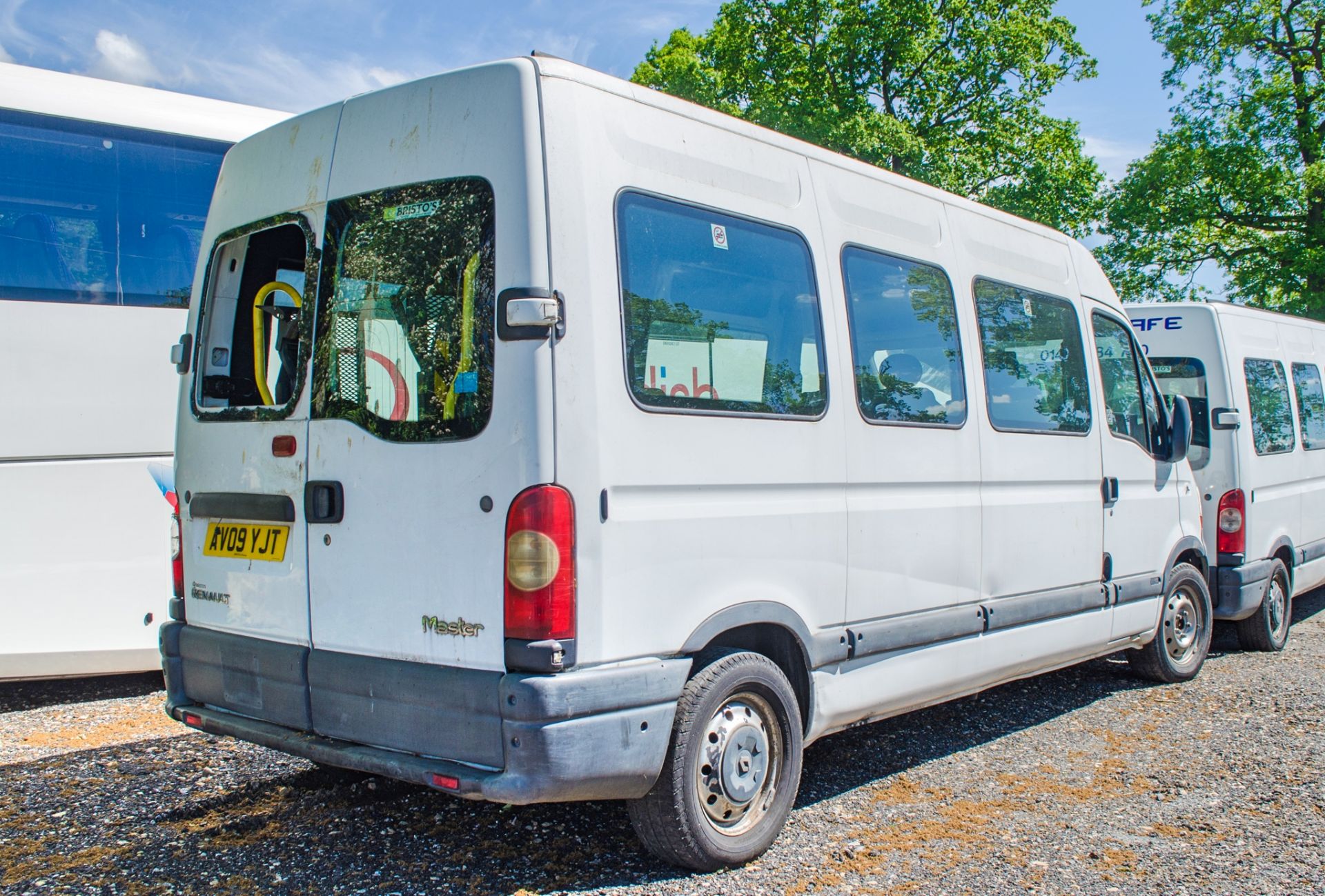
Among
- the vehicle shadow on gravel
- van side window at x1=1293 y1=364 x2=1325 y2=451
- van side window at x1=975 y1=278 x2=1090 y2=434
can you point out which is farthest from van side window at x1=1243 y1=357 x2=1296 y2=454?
the vehicle shadow on gravel

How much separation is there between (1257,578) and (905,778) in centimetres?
416

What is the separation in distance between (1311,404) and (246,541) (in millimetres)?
8481

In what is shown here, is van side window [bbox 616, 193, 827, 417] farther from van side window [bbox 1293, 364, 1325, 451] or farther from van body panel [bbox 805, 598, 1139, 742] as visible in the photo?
van side window [bbox 1293, 364, 1325, 451]

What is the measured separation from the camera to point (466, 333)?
3.48m

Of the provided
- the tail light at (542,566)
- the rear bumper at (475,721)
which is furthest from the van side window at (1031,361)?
the tail light at (542,566)

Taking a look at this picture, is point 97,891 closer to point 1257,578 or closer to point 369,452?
point 369,452

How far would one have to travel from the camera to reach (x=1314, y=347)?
9484 mm

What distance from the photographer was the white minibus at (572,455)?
3.35 m

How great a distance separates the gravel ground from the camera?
3.80 m

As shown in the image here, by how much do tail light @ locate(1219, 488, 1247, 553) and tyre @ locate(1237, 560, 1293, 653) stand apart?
1.50 feet

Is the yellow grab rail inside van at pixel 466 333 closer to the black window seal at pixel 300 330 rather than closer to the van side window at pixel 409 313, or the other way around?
the van side window at pixel 409 313

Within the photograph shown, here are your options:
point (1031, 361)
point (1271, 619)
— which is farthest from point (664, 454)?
point (1271, 619)

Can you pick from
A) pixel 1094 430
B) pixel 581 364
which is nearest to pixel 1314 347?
pixel 1094 430

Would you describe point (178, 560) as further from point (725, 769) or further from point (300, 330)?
point (725, 769)
